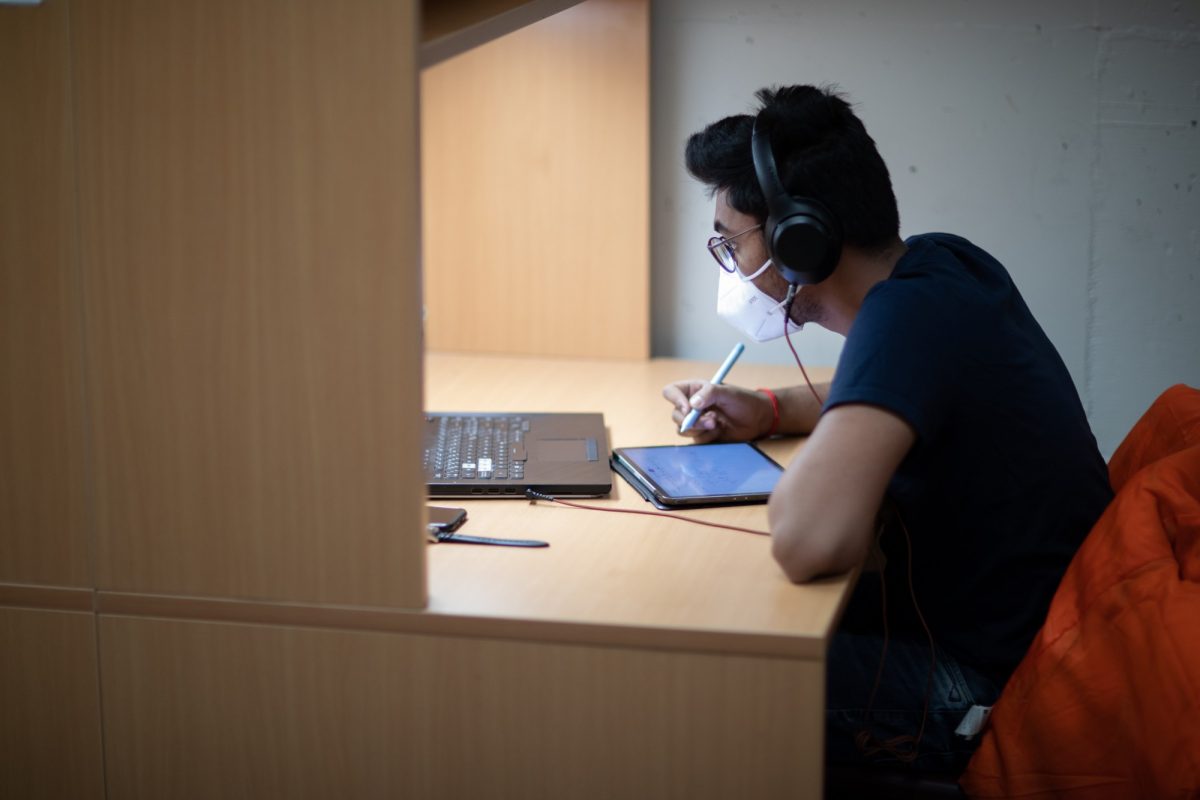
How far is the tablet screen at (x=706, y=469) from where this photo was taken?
147 centimetres

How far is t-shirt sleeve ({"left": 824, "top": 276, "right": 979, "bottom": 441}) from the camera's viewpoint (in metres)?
1.19

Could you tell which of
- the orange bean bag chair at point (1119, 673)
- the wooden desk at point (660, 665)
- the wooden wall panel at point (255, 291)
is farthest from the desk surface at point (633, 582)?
the orange bean bag chair at point (1119, 673)

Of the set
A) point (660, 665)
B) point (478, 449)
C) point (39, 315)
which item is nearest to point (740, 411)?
point (478, 449)

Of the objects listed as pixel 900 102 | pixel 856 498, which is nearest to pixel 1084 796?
pixel 856 498

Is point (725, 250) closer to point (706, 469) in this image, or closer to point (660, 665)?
point (706, 469)

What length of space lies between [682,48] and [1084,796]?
1464mm

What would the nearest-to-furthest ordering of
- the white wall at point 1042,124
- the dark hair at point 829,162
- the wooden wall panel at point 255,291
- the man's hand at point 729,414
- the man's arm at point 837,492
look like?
the wooden wall panel at point 255,291 < the man's arm at point 837,492 < the dark hair at point 829,162 < the man's hand at point 729,414 < the white wall at point 1042,124

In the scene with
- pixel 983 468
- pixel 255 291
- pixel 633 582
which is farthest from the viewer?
pixel 983 468

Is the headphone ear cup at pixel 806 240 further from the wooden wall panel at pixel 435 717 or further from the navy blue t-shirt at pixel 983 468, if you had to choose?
the wooden wall panel at pixel 435 717

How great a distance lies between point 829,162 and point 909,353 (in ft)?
0.92

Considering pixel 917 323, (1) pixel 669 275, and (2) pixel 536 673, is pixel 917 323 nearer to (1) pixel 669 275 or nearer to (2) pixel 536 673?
(2) pixel 536 673

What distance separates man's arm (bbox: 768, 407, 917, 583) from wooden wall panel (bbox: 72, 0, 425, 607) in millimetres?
347

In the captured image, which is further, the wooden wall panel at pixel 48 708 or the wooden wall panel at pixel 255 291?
the wooden wall panel at pixel 48 708

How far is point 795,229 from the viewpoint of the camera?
1.36 meters
